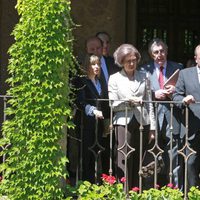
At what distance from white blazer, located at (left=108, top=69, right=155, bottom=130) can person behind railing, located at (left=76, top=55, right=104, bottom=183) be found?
195 millimetres

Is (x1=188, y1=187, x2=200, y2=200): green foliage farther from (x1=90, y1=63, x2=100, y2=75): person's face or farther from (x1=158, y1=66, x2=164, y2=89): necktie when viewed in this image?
(x1=90, y1=63, x2=100, y2=75): person's face

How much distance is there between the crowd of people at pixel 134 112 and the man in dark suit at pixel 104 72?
1 cm

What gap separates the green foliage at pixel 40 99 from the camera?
7.93 meters

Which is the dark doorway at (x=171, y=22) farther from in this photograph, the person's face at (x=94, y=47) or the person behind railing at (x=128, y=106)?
the person behind railing at (x=128, y=106)

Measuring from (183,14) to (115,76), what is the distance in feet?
13.8

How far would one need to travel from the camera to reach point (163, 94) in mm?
8727

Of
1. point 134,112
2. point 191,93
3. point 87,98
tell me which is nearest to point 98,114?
point 87,98

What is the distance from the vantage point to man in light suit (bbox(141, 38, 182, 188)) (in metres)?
8.73

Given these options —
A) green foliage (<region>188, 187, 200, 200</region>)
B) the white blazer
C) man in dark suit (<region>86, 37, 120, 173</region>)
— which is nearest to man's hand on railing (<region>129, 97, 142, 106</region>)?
the white blazer

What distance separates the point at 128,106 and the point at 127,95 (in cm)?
14

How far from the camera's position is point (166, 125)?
8.92m

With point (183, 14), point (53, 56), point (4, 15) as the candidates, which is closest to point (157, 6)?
point (183, 14)

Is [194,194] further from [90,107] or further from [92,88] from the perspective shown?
[92,88]

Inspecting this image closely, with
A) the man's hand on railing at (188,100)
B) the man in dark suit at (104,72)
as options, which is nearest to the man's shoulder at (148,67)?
the man in dark suit at (104,72)
